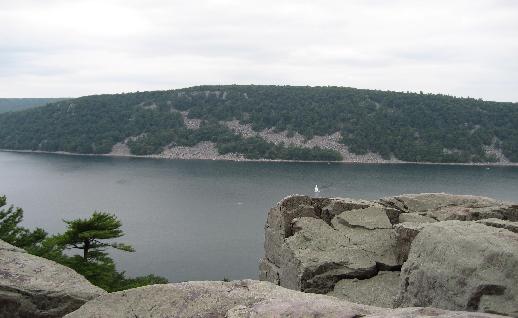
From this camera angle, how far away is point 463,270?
9141mm

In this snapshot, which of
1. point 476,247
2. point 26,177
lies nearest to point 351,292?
point 476,247

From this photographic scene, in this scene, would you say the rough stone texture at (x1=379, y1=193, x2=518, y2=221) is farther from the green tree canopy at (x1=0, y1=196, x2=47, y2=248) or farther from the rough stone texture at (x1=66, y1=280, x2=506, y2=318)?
the green tree canopy at (x1=0, y1=196, x2=47, y2=248)

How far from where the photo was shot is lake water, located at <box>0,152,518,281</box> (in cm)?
5794

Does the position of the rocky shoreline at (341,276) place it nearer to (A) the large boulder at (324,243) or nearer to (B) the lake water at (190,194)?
(A) the large boulder at (324,243)

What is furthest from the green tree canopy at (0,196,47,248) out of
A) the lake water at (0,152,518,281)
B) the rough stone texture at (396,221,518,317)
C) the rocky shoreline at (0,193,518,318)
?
the rough stone texture at (396,221,518,317)

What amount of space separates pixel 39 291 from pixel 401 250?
30.3ft

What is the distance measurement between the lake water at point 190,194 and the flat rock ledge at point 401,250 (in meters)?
34.9

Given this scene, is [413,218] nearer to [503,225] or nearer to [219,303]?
[503,225]

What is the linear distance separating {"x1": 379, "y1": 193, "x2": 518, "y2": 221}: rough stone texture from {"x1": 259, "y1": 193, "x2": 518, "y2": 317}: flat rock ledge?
33mm

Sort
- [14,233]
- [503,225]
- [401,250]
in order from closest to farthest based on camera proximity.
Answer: [503,225], [401,250], [14,233]

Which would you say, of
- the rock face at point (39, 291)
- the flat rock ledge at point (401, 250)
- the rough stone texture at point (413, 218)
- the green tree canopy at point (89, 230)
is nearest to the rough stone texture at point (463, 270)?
the flat rock ledge at point (401, 250)

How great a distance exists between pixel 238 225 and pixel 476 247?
65027 mm

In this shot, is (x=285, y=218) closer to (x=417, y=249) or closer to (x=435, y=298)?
(x=417, y=249)

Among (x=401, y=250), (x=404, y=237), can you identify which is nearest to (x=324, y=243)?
(x=401, y=250)
